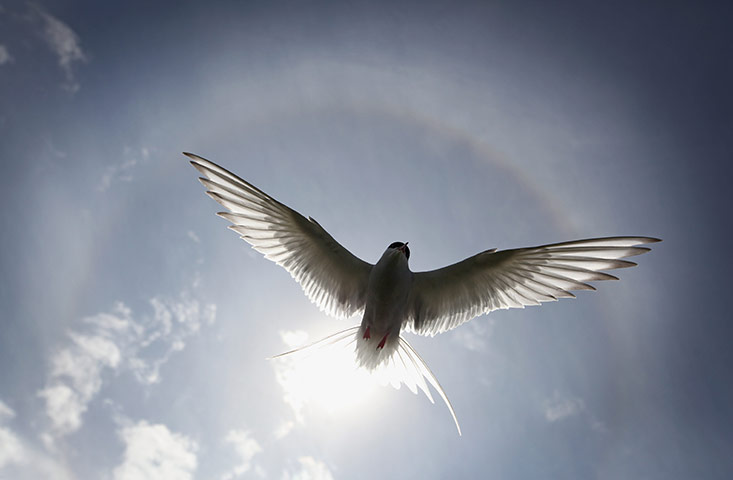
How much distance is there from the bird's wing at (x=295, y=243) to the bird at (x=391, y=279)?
0.01 m

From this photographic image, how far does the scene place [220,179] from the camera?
494 cm

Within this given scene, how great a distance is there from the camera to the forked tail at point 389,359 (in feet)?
17.3

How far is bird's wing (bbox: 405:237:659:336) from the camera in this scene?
14.0ft

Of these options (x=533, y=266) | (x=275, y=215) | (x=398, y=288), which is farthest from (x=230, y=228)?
(x=533, y=266)

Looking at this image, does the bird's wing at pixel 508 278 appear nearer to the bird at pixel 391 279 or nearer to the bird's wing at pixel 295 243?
the bird at pixel 391 279

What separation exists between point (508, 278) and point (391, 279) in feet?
4.96

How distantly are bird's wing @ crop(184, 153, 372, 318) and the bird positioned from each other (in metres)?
0.01

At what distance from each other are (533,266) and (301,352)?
3267 millimetres

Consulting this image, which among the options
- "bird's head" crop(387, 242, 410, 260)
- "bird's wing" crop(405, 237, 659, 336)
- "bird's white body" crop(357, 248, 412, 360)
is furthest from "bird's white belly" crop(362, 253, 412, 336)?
"bird's wing" crop(405, 237, 659, 336)

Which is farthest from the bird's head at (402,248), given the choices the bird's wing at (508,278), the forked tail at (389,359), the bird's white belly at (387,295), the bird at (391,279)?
the forked tail at (389,359)

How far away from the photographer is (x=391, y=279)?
4949mm

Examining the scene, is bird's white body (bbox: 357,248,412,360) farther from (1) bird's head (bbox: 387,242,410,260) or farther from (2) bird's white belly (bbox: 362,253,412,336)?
(1) bird's head (bbox: 387,242,410,260)

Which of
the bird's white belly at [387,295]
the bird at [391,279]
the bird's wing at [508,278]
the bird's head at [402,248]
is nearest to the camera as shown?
the bird's wing at [508,278]

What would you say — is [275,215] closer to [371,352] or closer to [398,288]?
[398,288]
